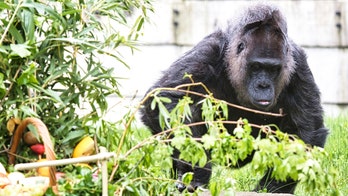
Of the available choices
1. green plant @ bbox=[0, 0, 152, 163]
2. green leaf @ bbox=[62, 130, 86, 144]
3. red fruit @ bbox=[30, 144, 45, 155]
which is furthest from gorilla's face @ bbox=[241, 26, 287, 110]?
red fruit @ bbox=[30, 144, 45, 155]

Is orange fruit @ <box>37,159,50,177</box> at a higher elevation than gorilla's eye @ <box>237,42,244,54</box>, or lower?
lower

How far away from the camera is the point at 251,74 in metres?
6.65

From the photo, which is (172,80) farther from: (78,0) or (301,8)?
(301,8)

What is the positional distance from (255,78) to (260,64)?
0.18m

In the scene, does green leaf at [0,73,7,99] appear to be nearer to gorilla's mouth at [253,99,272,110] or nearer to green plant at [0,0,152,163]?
green plant at [0,0,152,163]

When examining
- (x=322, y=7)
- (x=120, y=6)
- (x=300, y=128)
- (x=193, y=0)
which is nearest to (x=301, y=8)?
(x=322, y=7)

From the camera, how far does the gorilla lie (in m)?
6.44

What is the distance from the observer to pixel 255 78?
6.65 m

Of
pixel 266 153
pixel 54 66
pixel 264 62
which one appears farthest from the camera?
pixel 264 62

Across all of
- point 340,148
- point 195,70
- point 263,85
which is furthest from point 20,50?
point 340,148

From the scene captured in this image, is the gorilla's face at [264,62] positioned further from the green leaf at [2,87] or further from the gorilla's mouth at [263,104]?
the green leaf at [2,87]

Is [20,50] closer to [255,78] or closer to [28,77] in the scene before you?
[28,77]

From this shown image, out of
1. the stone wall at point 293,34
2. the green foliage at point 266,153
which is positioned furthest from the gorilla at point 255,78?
the stone wall at point 293,34

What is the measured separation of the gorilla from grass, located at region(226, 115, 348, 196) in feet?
0.30
